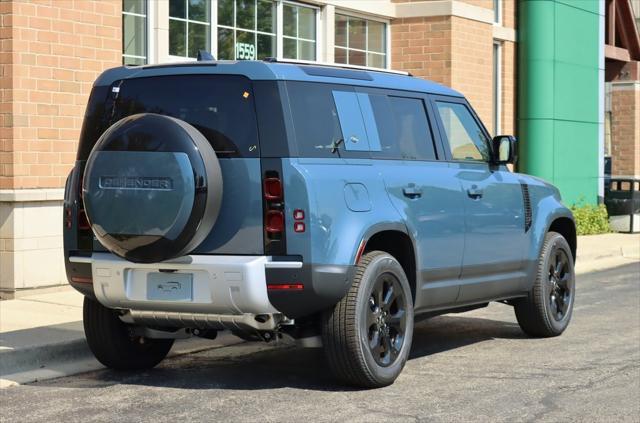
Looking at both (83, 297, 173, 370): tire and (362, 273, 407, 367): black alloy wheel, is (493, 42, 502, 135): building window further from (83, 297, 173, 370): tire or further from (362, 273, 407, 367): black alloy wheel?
(83, 297, 173, 370): tire

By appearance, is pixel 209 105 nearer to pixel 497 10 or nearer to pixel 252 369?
pixel 252 369

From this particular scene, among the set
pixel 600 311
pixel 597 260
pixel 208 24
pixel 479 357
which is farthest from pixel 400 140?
pixel 597 260

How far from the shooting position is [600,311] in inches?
457

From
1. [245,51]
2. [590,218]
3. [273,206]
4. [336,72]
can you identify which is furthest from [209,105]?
[590,218]

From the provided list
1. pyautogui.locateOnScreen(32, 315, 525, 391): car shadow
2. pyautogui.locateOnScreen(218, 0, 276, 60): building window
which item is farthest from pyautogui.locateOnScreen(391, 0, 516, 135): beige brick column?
pyautogui.locateOnScreen(32, 315, 525, 391): car shadow

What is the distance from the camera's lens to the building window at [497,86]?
70.8 ft

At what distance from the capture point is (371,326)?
757 cm

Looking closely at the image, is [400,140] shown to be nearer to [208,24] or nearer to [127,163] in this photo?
[127,163]

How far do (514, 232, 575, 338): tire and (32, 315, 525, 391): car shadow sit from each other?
35 cm

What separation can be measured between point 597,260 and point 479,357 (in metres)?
9.21

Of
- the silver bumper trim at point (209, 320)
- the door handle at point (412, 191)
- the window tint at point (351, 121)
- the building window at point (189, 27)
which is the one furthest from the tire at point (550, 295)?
the building window at point (189, 27)

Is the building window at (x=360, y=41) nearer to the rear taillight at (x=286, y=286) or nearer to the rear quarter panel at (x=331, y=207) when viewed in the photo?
the rear quarter panel at (x=331, y=207)

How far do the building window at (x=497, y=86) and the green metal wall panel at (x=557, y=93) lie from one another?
511mm

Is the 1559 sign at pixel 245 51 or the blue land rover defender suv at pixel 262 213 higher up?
the 1559 sign at pixel 245 51
